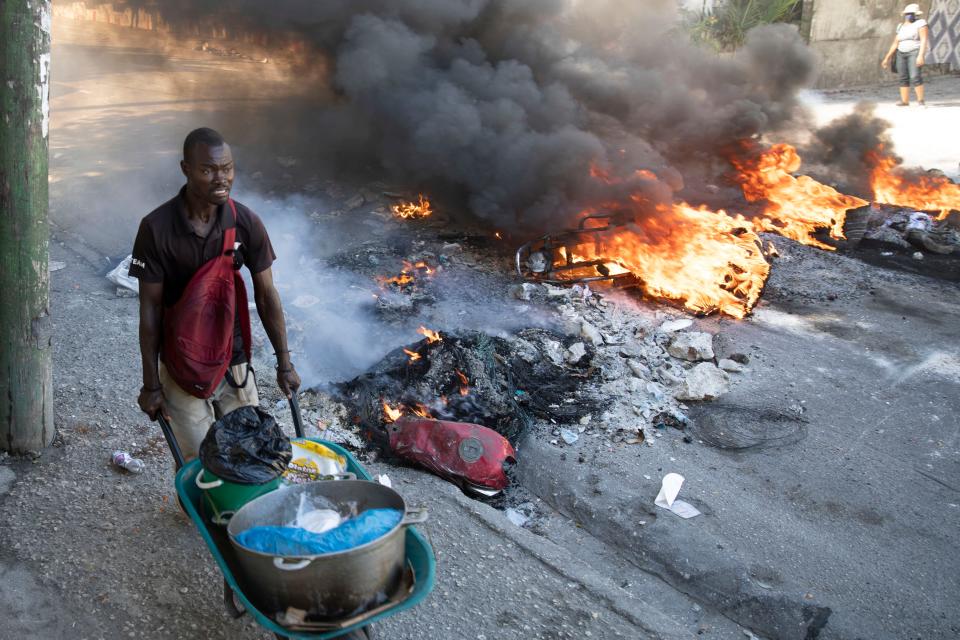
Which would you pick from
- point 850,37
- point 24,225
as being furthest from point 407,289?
point 850,37

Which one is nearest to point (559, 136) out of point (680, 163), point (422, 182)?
point (422, 182)

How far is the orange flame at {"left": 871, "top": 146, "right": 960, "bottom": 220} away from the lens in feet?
30.2

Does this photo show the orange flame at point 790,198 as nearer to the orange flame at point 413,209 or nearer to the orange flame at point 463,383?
the orange flame at point 413,209

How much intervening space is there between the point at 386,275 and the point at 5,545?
4.44 meters

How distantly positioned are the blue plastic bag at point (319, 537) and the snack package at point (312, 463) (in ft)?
1.56

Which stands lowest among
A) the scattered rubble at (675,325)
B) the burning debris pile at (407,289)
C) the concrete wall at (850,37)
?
the scattered rubble at (675,325)

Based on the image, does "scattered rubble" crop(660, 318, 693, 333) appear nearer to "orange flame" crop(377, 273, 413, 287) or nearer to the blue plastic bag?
"orange flame" crop(377, 273, 413, 287)

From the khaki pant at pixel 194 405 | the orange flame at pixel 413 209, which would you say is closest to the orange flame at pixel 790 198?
the orange flame at pixel 413 209

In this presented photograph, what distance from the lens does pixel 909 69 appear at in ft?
43.8

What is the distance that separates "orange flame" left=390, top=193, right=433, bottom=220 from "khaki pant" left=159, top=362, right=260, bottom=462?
5819 millimetres

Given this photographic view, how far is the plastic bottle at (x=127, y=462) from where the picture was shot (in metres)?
3.75

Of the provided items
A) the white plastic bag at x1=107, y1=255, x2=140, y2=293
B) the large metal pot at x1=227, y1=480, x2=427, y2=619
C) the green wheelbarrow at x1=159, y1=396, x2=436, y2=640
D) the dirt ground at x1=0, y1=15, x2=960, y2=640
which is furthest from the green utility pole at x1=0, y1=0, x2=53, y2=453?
the white plastic bag at x1=107, y1=255, x2=140, y2=293

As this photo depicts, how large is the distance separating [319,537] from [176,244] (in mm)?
1396

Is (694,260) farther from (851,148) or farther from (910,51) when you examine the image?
(910,51)
